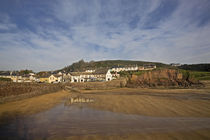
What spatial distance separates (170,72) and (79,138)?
38.0 metres

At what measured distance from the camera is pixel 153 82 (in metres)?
33.9

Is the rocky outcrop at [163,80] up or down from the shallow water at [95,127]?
up

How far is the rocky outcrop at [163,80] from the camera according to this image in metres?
32.4

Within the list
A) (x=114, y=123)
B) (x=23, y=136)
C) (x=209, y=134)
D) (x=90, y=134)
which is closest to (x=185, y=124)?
(x=209, y=134)

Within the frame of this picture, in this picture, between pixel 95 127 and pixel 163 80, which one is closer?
pixel 95 127

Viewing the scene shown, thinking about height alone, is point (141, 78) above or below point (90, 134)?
above

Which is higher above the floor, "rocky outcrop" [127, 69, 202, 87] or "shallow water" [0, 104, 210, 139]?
"rocky outcrop" [127, 69, 202, 87]

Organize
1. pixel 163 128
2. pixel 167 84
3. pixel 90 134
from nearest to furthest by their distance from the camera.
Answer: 1. pixel 90 134
2. pixel 163 128
3. pixel 167 84

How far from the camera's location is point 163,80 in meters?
34.1

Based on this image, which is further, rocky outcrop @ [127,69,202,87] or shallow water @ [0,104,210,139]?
rocky outcrop @ [127,69,202,87]

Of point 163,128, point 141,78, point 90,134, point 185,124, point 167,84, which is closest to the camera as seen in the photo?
point 90,134

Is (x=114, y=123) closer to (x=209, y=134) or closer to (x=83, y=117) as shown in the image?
(x=83, y=117)

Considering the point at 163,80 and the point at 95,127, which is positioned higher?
the point at 163,80

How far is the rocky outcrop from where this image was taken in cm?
3241
